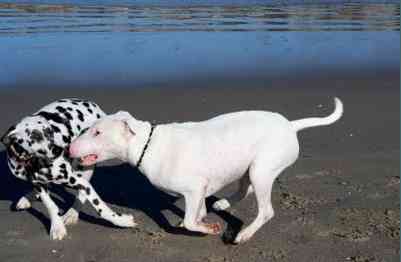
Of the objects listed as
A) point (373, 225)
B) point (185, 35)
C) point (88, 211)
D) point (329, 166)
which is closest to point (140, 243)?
point (88, 211)

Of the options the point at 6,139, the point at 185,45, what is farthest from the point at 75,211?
the point at 185,45

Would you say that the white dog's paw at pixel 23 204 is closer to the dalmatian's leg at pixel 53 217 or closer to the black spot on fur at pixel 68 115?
the dalmatian's leg at pixel 53 217

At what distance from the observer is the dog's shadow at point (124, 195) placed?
23.7 ft

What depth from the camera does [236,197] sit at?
742cm

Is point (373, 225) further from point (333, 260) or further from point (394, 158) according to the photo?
point (394, 158)

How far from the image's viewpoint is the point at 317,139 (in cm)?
954

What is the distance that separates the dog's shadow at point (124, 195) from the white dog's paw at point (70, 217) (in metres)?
0.13

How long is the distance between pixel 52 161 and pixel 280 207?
2.26 metres

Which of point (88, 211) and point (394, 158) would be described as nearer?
point (88, 211)

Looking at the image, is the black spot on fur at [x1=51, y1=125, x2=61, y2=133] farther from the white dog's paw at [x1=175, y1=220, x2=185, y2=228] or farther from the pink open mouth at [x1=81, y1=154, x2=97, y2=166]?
the white dog's paw at [x1=175, y1=220, x2=185, y2=228]

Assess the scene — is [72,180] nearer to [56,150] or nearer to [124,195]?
[56,150]

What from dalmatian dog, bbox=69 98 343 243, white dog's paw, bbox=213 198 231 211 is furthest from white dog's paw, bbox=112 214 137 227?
white dog's paw, bbox=213 198 231 211

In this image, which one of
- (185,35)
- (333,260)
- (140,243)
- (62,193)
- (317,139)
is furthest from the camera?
(185,35)

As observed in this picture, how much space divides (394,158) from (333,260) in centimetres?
300
